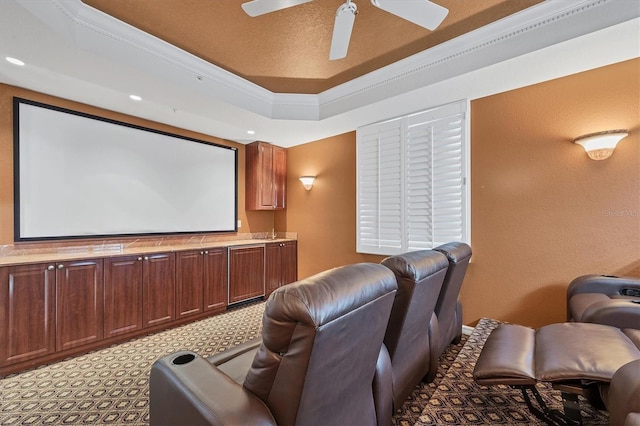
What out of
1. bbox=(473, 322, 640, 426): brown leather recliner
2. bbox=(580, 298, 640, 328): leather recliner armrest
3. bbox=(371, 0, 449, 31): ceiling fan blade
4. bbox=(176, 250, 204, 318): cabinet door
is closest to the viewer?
bbox=(473, 322, 640, 426): brown leather recliner

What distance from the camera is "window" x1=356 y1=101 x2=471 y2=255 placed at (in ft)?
10.2

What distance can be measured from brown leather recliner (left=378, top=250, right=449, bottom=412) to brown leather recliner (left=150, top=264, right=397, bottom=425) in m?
0.31

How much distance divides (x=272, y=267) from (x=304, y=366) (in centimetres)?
379

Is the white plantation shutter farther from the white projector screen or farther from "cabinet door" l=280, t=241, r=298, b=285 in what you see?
the white projector screen

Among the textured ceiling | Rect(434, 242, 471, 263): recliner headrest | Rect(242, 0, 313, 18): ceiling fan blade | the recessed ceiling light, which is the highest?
the textured ceiling

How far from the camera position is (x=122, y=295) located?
9.45 ft

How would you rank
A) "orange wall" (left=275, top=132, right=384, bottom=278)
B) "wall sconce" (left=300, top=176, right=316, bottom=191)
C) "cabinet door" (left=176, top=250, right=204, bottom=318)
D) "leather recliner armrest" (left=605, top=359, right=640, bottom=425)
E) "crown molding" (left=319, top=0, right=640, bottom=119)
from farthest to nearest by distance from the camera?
"wall sconce" (left=300, top=176, right=316, bottom=191) < "orange wall" (left=275, top=132, right=384, bottom=278) < "cabinet door" (left=176, top=250, right=204, bottom=318) < "crown molding" (left=319, top=0, right=640, bottom=119) < "leather recliner armrest" (left=605, top=359, right=640, bottom=425)

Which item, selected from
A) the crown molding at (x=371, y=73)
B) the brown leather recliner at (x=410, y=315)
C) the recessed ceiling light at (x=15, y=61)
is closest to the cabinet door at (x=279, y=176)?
the crown molding at (x=371, y=73)

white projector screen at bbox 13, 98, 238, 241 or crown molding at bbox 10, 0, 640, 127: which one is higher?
crown molding at bbox 10, 0, 640, 127

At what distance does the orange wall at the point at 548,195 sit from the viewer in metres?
2.33

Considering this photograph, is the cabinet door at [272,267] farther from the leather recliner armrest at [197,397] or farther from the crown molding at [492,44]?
the leather recliner armrest at [197,397]

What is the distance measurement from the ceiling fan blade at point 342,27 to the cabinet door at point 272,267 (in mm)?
3161

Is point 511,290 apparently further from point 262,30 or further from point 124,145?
point 124,145

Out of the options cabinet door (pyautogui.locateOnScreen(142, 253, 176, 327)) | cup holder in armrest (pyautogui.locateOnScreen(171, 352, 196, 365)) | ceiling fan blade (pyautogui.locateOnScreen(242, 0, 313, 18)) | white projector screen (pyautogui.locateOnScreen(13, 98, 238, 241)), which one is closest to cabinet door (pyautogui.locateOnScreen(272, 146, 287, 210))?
white projector screen (pyautogui.locateOnScreen(13, 98, 238, 241))
